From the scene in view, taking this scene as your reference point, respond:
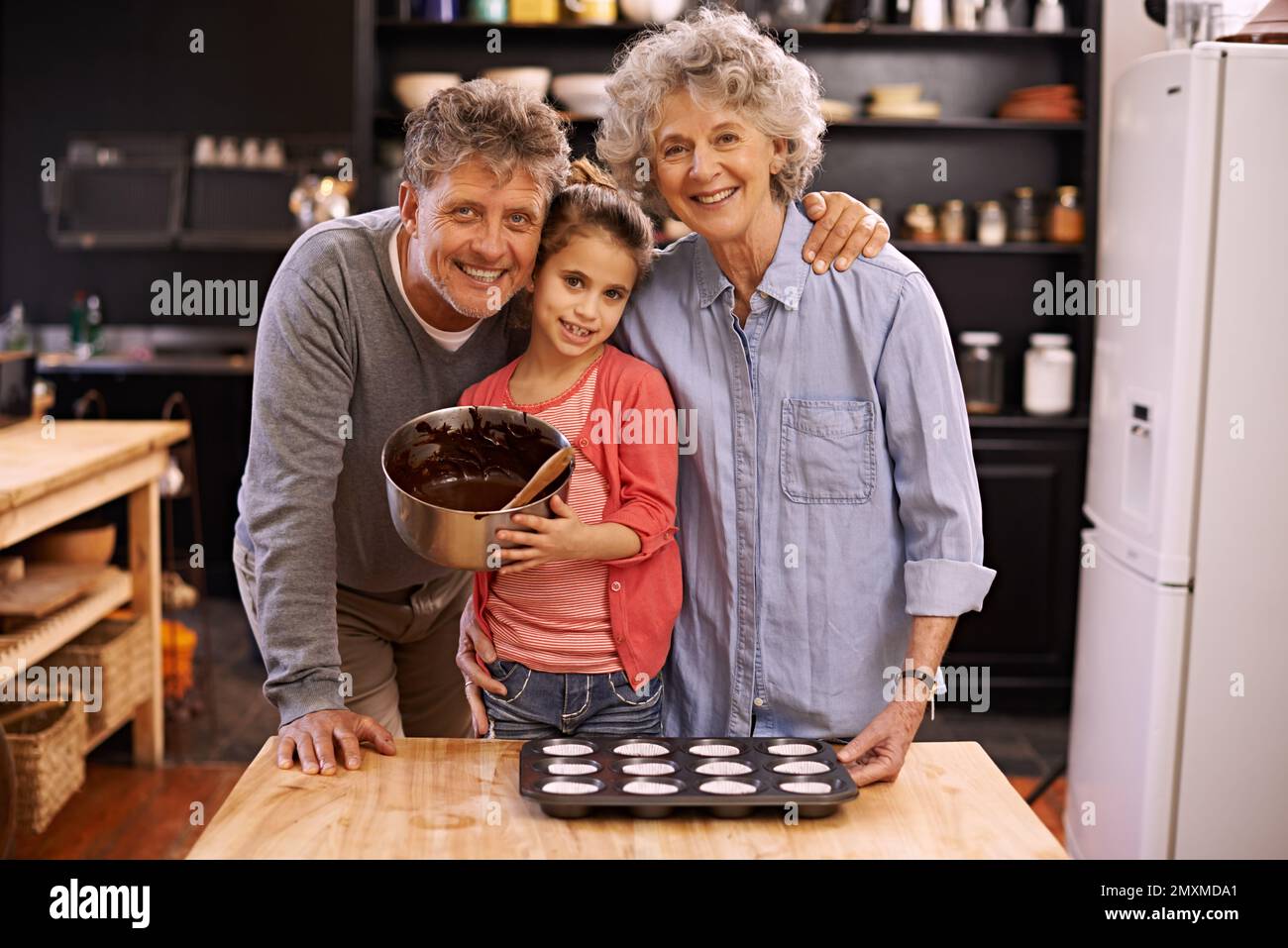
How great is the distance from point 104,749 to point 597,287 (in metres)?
2.81

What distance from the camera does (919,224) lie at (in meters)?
4.45

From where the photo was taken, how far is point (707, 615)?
5.71 feet

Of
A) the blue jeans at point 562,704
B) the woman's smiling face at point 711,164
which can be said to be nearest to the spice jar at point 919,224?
the woman's smiling face at point 711,164

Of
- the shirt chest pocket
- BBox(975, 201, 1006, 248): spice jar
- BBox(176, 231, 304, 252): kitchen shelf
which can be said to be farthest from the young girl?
BBox(176, 231, 304, 252): kitchen shelf

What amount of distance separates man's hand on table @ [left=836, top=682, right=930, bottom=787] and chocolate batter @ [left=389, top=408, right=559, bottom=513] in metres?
0.52

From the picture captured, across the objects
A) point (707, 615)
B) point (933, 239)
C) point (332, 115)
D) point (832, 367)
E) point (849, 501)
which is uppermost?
point (332, 115)

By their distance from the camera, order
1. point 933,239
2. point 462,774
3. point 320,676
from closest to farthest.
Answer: point 462,774 < point 320,676 < point 933,239

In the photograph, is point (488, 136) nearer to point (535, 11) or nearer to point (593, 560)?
point (593, 560)

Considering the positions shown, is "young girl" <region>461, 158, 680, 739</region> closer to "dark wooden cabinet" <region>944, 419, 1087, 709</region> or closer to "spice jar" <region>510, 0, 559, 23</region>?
"dark wooden cabinet" <region>944, 419, 1087, 709</region>

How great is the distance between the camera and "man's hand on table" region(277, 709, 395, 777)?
151cm

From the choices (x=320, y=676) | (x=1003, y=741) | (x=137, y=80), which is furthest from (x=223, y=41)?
(x=320, y=676)

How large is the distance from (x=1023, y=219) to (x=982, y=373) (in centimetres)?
56

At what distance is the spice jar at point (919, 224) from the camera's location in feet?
14.6

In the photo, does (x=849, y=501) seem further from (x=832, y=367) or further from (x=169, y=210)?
(x=169, y=210)
